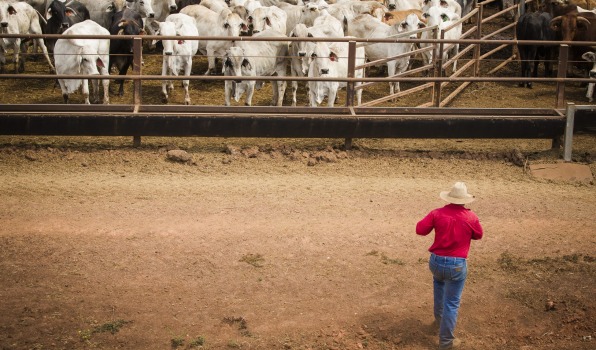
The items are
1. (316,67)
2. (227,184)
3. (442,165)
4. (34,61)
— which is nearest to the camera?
(227,184)

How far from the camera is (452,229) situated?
7297 millimetres

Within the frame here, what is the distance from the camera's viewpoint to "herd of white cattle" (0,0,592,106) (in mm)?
15234

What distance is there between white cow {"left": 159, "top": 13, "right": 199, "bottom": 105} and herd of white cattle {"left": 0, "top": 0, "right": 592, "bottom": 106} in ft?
0.06

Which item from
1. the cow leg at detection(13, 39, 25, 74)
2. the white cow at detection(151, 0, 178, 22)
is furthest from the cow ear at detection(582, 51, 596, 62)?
the cow leg at detection(13, 39, 25, 74)

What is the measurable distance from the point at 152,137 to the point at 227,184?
2655 mm

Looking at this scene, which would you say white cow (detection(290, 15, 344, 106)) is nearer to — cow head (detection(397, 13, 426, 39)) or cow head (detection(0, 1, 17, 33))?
cow head (detection(397, 13, 426, 39))

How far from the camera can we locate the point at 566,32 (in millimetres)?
17938

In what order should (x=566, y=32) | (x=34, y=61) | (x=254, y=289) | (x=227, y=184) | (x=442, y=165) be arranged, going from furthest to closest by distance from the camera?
(x=34, y=61)
(x=566, y=32)
(x=442, y=165)
(x=227, y=184)
(x=254, y=289)

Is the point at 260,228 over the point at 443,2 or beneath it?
beneath

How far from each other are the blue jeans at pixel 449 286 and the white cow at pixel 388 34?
9.33 meters

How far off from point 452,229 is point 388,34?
1123 cm

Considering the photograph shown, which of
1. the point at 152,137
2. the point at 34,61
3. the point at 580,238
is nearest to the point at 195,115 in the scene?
the point at 152,137

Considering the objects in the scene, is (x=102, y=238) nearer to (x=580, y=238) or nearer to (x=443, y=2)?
(x=580, y=238)

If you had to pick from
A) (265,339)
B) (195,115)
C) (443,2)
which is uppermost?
(443,2)
